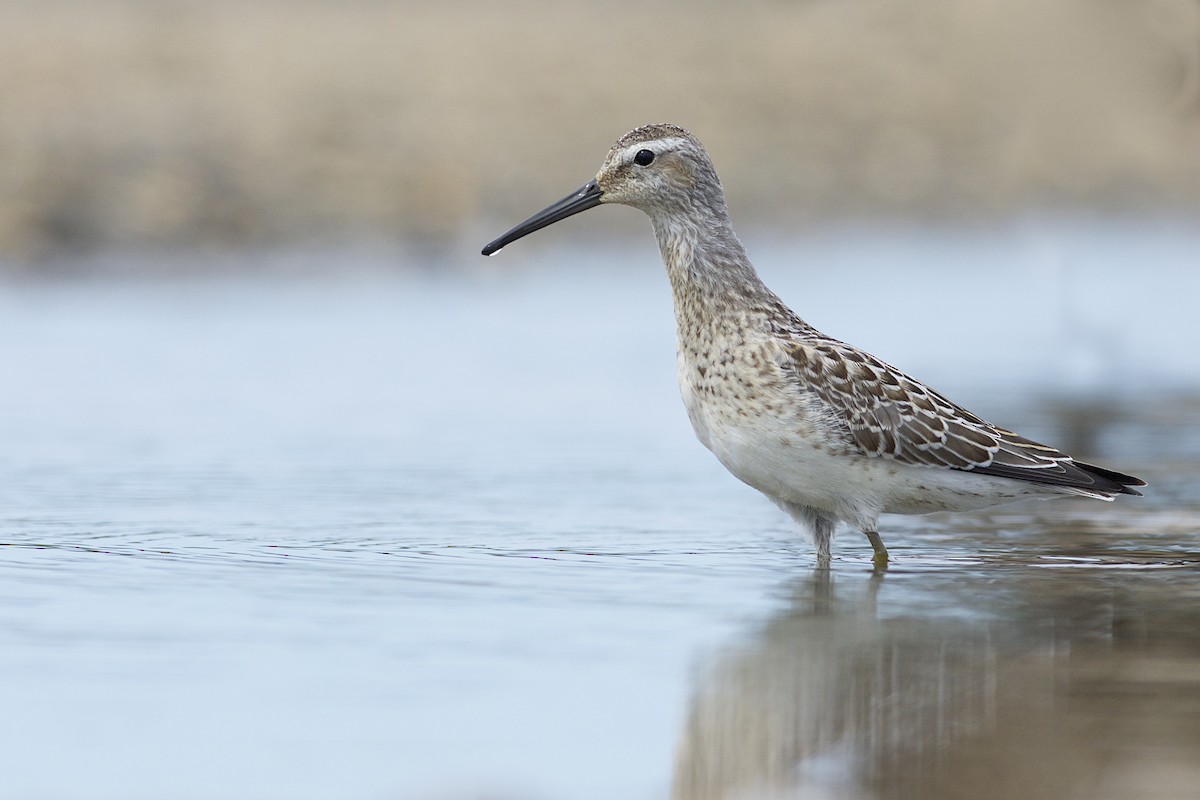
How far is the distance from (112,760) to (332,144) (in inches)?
844

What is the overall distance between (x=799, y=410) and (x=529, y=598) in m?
1.70

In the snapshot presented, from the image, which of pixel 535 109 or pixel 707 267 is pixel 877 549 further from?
pixel 535 109

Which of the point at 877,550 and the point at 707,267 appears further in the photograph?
the point at 707,267

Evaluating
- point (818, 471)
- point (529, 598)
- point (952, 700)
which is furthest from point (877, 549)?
point (952, 700)

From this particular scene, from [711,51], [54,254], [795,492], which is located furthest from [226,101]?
[795,492]

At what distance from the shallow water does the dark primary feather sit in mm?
440

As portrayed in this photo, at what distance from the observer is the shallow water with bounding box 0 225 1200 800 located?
5.80 m

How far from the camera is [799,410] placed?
8891 mm

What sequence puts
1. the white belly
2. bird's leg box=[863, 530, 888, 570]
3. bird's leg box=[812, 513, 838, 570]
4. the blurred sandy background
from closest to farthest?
1. the white belly
2. bird's leg box=[863, 530, 888, 570]
3. bird's leg box=[812, 513, 838, 570]
4. the blurred sandy background

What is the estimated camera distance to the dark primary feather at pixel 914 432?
9078mm

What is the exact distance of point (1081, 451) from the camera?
41.3 feet

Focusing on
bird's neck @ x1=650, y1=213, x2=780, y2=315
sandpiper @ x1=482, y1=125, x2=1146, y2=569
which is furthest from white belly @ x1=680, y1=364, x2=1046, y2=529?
bird's neck @ x1=650, y1=213, x2=780, y2=315

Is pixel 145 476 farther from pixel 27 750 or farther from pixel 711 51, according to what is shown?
pixel 711 51

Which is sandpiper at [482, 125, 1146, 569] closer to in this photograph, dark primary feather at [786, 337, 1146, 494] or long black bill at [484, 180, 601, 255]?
dark primary feather at [786, 337, 1146, 494]
